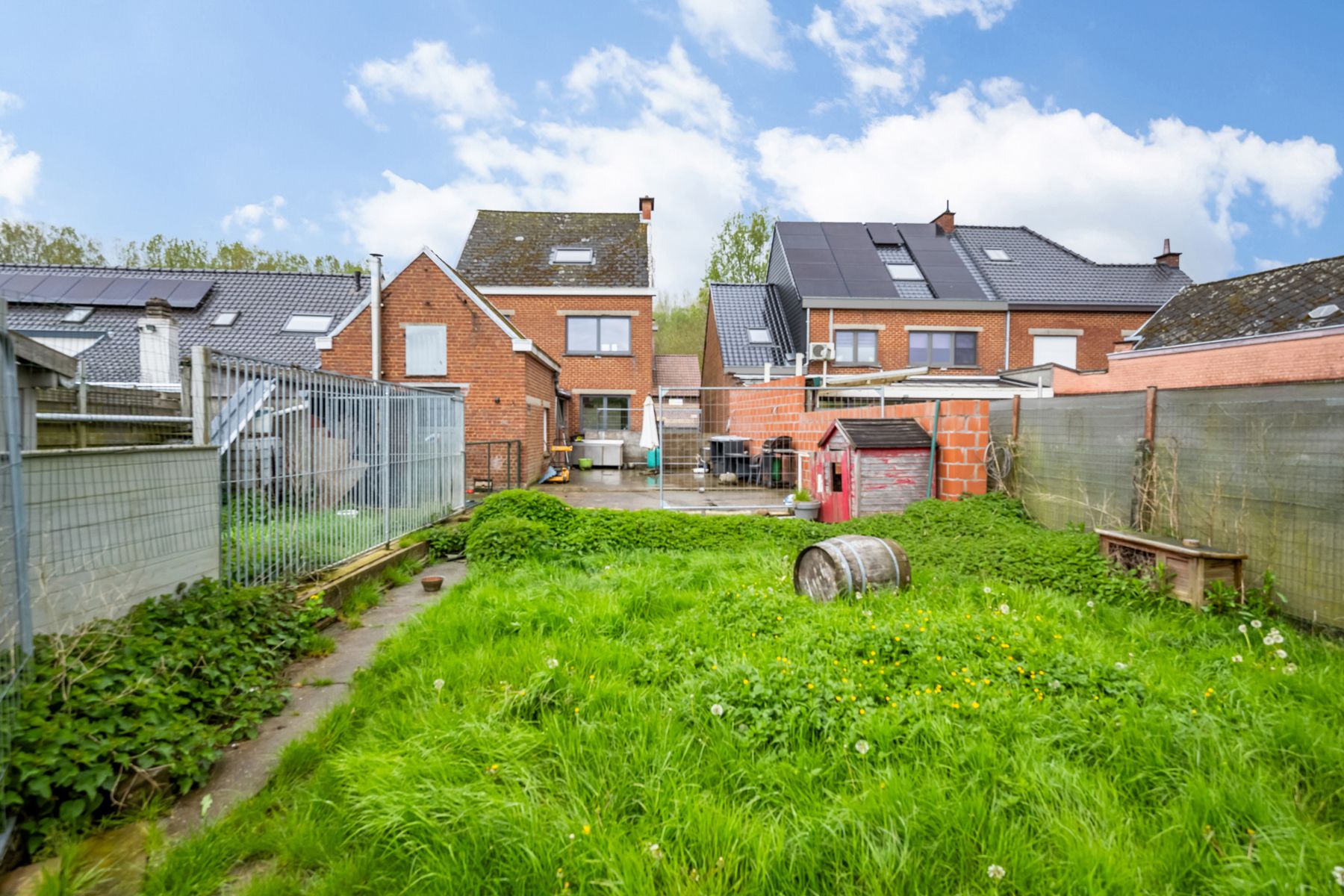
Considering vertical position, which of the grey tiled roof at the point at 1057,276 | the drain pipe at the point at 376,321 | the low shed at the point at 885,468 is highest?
the grey tiled roof at the point at 1057,276

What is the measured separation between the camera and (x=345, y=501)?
639 centimetres

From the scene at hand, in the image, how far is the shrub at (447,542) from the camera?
779cm

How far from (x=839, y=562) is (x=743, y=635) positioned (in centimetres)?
122

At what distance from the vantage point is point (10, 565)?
2607 millimetres

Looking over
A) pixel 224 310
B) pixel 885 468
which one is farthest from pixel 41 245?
pixel 885 468

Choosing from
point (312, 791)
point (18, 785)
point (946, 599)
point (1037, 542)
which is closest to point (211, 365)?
point (18, 785)

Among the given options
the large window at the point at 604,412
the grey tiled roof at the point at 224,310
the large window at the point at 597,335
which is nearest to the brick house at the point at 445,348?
the grey tiled roof at the point at 224,310

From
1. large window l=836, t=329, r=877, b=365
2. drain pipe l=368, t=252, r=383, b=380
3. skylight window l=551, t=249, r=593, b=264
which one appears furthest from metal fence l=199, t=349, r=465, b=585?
large window l=836, t=329, r=877, b=365

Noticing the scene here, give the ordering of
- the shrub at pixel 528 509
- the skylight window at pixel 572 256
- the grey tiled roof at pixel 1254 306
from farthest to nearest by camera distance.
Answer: the skylight window at pixel 572 256 < the grey tiled roof at pixel 1254 306 < the shrub at pixel 528 509

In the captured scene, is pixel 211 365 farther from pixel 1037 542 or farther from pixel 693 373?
pixel 693 373

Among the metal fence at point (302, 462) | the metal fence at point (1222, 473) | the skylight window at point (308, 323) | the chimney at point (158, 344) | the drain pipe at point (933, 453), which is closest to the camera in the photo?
the metal fence at point (1222, 473)

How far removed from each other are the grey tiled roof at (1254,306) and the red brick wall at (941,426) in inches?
345

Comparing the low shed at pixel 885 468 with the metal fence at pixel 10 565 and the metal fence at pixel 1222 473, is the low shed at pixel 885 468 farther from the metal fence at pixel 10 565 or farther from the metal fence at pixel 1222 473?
the metal fence at pixel 10 565

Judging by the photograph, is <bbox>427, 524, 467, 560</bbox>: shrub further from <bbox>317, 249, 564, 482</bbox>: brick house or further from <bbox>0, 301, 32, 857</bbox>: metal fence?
<bbox>317, 249, 564, 482</bbox>: brick house
